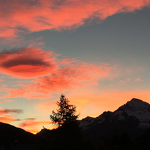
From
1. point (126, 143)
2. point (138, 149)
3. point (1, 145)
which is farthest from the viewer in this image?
point (126, 143)

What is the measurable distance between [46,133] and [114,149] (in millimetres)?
56060

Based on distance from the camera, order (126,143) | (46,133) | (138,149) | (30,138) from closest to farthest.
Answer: (46,133) → (30,138) → (138,149) → (126,143)

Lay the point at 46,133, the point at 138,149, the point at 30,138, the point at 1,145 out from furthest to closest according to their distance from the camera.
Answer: the point at 138,149
the point at 30,138
the point at 46,133
the point at 1,145

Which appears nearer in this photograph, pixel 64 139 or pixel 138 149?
pixel 64 139

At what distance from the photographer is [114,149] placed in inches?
3433

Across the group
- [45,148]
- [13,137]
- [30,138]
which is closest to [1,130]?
[13,137]

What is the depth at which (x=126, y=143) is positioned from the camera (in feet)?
281

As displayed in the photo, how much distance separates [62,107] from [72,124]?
4.06 metres

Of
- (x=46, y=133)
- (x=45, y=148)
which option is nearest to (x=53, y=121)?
(x=46, y=133)

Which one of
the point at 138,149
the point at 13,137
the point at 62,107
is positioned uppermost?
the point at 62,107

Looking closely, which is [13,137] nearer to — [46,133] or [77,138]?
[46,133]

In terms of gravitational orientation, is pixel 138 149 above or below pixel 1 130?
below

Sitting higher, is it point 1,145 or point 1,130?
point 1,130

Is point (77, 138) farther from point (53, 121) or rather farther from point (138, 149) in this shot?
point (138, 149)
